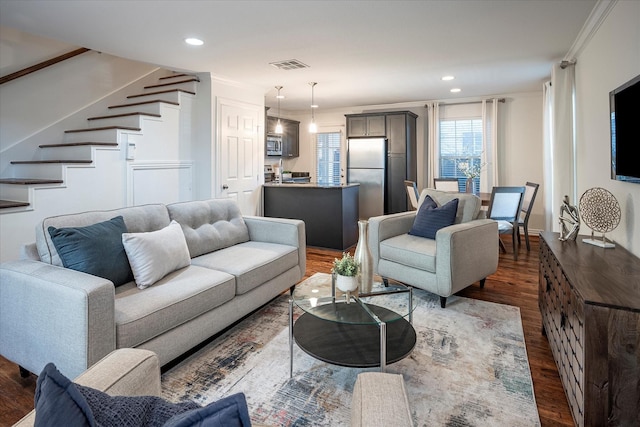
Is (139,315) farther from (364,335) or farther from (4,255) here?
(4,255)

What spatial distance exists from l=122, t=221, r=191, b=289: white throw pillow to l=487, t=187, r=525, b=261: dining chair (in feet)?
12.4

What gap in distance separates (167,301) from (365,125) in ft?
18.3

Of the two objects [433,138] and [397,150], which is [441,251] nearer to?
[397,150]

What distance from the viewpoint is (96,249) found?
2039mm

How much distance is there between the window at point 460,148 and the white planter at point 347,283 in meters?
4.83

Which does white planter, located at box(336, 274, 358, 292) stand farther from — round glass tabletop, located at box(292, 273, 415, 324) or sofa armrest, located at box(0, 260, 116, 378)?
sofa armrest, located at box(0, 260, 116, 378)

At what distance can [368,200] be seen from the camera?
22.2ft

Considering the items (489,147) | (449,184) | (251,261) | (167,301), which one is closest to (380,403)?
(167,301)

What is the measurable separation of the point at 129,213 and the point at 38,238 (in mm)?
538

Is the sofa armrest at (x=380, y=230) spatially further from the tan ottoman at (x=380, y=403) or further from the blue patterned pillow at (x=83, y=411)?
the blue patterned pillow at (x=83, y=411)

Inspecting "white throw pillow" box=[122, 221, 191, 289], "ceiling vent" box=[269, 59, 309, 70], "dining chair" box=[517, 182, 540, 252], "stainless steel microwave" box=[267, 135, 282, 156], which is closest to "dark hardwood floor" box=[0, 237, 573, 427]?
"dining chair" box=[517, 182, 540, 252]

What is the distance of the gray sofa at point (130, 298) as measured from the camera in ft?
5.48

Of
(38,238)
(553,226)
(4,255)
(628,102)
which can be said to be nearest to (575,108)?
(553,226)

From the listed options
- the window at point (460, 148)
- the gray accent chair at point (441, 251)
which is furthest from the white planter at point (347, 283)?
the window at point (460, 148)
